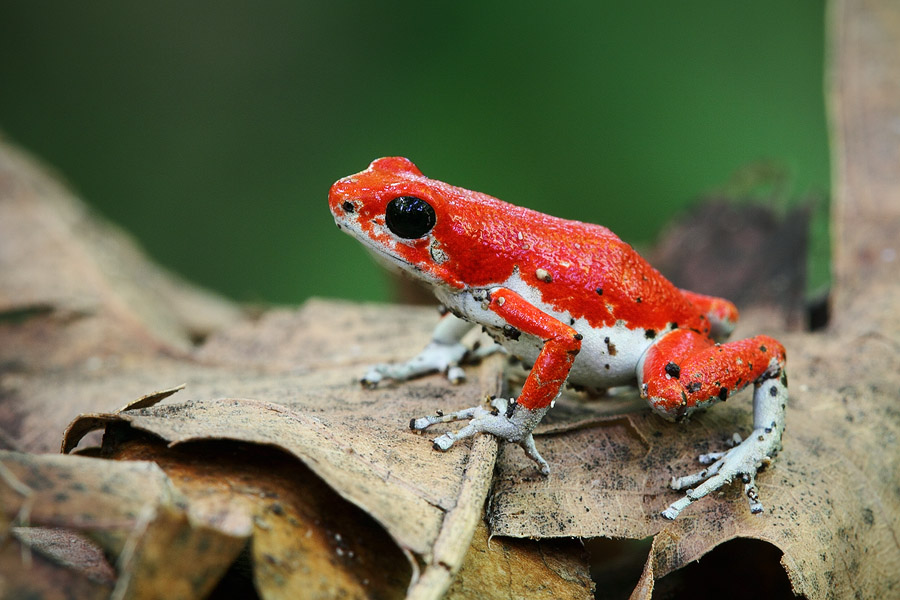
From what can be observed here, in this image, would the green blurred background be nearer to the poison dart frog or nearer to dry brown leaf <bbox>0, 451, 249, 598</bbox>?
the poison dart frog

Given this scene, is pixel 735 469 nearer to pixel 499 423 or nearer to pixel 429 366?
pixel 499 423

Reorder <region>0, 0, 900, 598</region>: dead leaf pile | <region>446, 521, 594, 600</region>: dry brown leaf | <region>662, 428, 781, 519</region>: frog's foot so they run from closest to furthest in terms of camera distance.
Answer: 1. <region>0, 0, 900, 598</region>: dead leaf pile
2. <region>446, 521, 594, 600</region>: dry brown leaf
3. <region>662, 428, 781, 519</region>: frog's foot

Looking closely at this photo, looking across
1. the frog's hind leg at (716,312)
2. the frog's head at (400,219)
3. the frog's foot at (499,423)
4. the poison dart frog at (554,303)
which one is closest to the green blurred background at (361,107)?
the frog's hind leg at (716,312)

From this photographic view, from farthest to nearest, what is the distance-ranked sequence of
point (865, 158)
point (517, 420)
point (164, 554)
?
point (865, 158) < point (517, 420) < point (164, 554)

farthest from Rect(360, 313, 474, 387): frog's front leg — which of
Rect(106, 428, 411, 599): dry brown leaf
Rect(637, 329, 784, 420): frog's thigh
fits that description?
Rect(106, 428, 411, 599): dry brown leaf

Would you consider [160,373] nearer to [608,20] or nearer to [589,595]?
[589,595]

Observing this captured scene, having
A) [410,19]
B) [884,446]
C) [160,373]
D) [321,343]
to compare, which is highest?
[884,446]

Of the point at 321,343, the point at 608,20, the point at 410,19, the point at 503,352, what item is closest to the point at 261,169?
the point at 410,19

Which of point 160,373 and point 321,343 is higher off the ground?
point 321,343
